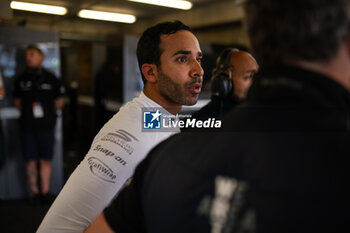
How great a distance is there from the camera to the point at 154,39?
0.55m

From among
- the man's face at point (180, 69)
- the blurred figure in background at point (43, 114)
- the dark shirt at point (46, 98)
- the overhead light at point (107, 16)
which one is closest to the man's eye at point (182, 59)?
the man's face at point (180, 69)

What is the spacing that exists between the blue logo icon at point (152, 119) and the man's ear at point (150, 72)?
0.06 metres

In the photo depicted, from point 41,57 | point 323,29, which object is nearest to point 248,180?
point 323,29

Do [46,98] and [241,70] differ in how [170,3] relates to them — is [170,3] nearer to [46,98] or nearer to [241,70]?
[241,70]

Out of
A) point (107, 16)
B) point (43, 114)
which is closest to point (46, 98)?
point (43, 114)

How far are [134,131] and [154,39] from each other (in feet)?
0.54

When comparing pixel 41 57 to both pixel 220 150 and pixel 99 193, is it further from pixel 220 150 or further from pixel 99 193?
pixel 220 150

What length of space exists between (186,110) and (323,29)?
242mm

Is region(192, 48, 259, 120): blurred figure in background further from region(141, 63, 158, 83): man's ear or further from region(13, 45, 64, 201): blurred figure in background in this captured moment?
region(13, 45, 64, 201): blurred figure in background

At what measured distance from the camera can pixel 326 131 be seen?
1.08ft

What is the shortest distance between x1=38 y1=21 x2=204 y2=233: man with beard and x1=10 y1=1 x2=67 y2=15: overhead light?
14 centimetres

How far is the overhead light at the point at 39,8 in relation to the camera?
Result: 0.52 metres

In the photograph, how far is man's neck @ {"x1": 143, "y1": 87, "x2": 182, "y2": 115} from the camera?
526 millimetres

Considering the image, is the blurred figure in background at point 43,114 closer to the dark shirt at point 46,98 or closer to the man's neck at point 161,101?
the dark shirt at point 46,98
